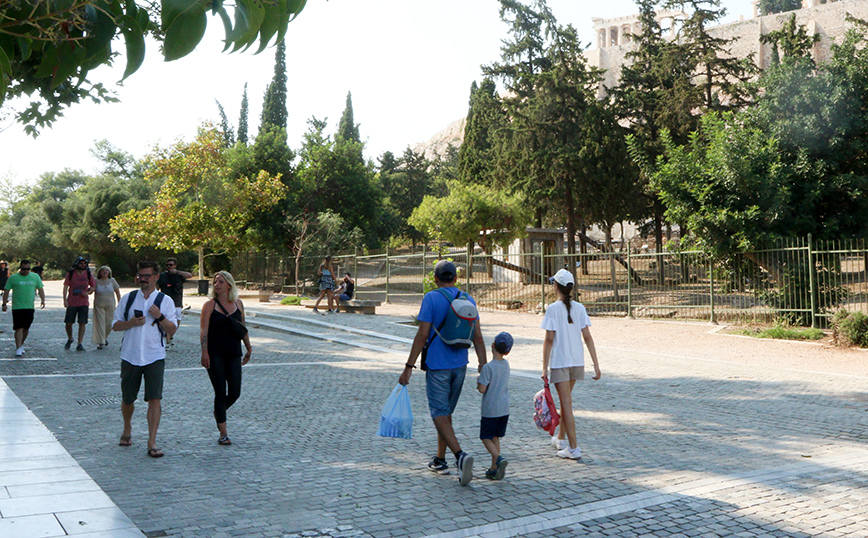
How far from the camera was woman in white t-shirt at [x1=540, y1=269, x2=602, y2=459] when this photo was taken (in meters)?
6.12

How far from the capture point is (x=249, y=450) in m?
6.36

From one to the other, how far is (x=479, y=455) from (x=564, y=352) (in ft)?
3.78

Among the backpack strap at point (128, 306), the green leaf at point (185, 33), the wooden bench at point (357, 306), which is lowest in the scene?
the wooden bench at point (357, 306)

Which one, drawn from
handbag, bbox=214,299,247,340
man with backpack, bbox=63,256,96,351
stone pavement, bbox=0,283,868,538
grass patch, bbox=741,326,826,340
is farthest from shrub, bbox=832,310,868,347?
man with backpack, bbox=63,256,96,351

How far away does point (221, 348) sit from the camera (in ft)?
21.7

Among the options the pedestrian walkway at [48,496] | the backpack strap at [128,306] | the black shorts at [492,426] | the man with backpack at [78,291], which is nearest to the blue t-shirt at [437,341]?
the black shorts at [492,426]

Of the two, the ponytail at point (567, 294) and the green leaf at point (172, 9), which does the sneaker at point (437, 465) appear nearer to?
the ponytail at point (567, 294)

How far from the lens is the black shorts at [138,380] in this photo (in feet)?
20.4

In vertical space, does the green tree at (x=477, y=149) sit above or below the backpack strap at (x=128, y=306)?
above

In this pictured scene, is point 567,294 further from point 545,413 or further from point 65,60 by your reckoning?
point 65,60

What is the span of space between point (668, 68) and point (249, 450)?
33456 mm

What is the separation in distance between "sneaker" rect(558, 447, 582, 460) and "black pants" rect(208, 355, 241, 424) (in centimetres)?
296

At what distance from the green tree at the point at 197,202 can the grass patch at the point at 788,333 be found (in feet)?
76.1

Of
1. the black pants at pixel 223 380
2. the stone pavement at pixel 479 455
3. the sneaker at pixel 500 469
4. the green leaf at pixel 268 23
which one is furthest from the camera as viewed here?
the black pants at pixel 223 380
